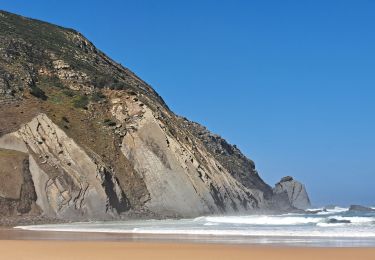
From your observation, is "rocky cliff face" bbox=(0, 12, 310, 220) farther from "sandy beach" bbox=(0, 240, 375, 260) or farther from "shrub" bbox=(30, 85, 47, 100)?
"sandy beach" bbox=(0, 240, 375, 260)

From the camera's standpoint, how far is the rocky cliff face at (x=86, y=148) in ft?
142

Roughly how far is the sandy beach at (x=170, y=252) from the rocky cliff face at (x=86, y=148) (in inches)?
919

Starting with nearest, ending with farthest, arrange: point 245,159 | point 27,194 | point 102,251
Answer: point 102,251 → point 27,194 → point 245,159

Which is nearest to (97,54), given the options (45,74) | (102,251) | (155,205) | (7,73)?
(45,74)

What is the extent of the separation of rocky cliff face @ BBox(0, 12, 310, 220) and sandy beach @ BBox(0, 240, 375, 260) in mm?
23341

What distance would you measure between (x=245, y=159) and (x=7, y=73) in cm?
5415

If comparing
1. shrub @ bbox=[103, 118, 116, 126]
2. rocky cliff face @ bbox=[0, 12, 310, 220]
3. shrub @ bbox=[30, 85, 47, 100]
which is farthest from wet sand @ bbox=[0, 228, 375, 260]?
shrub @ bbox=[30, 85, 47, 100]

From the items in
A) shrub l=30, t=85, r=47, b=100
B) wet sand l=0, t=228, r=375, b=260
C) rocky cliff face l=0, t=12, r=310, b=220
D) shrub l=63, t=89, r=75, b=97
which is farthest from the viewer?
shrub l=63, t=89, r=75, b=97

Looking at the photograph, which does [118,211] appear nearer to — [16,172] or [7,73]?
[16,172]

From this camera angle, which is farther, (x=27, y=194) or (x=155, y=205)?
(x=155, y=205)

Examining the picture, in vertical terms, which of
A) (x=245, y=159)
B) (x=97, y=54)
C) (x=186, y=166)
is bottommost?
(x=186, y=166)

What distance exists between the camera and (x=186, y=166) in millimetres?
52531

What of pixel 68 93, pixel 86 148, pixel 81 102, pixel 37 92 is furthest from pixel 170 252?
pixel 68 93

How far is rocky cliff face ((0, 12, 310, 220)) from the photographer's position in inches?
1700
